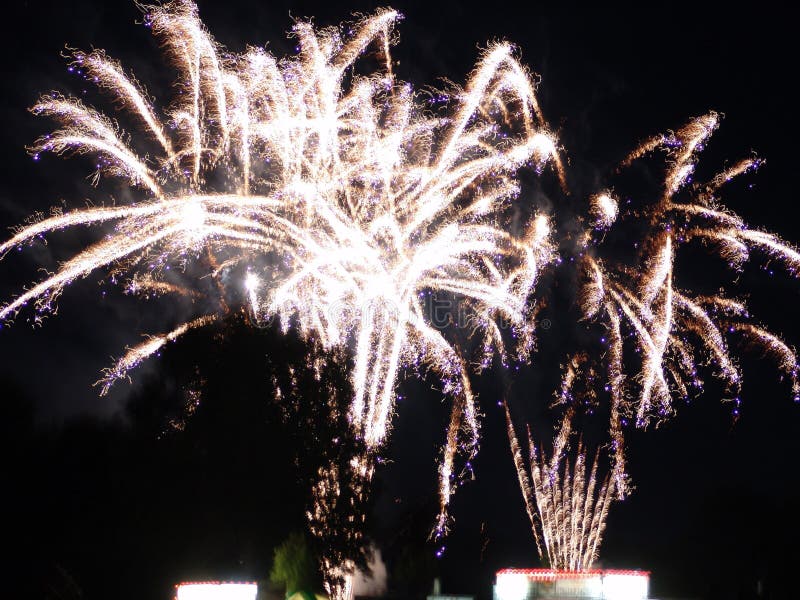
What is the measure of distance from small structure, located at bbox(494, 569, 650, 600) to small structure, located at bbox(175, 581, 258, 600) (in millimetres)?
5359

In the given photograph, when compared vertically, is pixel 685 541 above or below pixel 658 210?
below

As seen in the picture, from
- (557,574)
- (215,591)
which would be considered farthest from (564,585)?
(215,591)

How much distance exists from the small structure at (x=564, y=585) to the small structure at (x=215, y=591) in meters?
5.36

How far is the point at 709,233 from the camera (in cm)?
1986

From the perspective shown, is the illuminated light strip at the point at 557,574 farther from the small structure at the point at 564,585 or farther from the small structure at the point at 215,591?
the small structure at the point at 215,591

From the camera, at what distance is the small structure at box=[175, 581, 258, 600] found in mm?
14211

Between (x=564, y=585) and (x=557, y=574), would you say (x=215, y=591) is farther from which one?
(x=564, y=585)

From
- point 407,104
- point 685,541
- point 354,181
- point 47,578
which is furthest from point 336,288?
point 685,541

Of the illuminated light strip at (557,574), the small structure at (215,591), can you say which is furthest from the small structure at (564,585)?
the small structure at (215,591)

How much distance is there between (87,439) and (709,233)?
54.5 ft

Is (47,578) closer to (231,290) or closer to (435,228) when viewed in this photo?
(231,290)

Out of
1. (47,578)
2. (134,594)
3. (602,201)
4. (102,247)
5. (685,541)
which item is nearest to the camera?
(102,247)

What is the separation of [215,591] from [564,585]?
6.72m

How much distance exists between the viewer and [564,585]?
57.8ft
